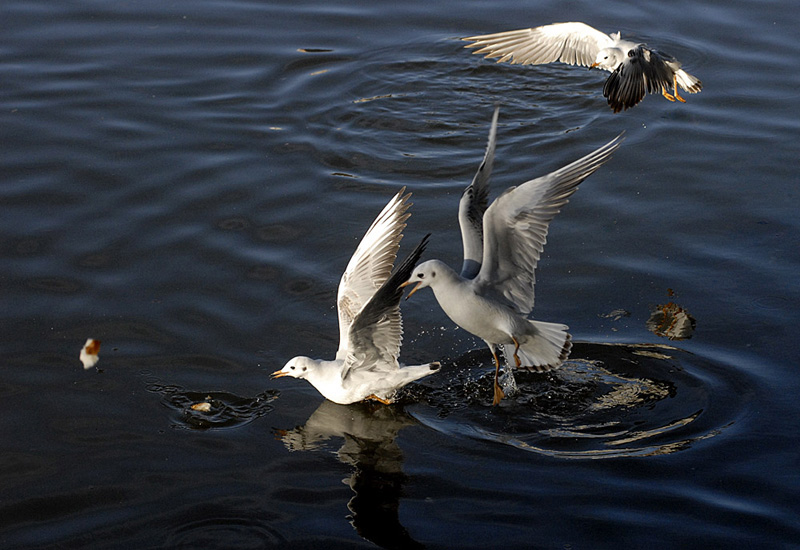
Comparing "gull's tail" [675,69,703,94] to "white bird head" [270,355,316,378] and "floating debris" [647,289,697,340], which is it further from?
"white bird head" [270,355,316,378]

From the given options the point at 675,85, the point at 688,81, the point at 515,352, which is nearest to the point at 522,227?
the point at 515,352

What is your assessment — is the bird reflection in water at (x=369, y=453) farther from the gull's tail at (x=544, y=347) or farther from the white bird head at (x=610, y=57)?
the white bird head at (x=610, y=57)

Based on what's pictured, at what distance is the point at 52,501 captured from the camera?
231 inches

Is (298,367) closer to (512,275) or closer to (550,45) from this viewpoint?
(512,275)

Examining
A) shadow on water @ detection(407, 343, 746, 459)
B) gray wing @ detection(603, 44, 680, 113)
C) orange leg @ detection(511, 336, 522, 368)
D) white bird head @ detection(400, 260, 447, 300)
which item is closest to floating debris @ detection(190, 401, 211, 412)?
shadow on water @ detection(407, 343, 746, 459)

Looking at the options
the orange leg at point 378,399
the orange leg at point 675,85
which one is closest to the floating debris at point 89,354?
the orange leg at point 378,399

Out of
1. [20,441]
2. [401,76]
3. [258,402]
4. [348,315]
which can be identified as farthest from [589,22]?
[20,441]

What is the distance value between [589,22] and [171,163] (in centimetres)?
627

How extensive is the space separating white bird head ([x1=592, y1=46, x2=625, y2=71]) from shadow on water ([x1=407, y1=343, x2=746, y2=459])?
353 cm

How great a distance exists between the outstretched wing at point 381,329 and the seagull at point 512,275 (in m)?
0.15

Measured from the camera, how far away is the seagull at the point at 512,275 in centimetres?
655

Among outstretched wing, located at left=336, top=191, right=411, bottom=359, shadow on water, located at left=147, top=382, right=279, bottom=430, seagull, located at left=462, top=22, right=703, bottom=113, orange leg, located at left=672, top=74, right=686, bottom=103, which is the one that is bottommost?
shadow on water, located at left=147, top=382, right=279, bottom=430

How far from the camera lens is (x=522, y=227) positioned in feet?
21.9

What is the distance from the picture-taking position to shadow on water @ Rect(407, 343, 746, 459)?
21.0 feet
